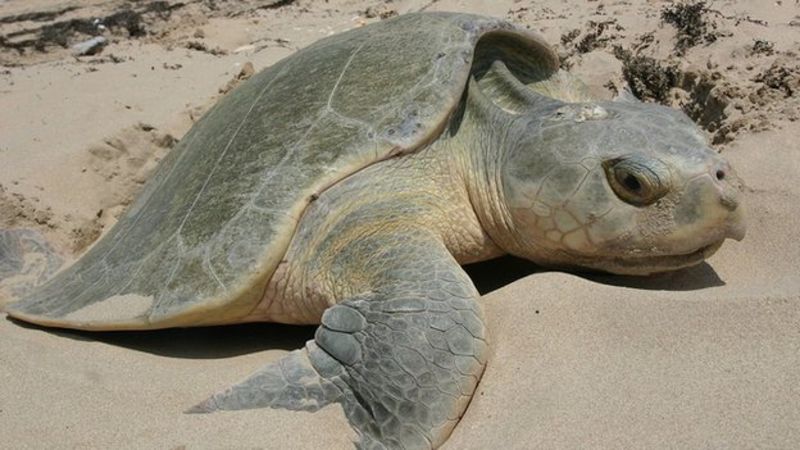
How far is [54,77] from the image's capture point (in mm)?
4965

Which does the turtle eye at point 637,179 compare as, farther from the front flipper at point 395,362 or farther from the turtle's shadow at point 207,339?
the turtle's shadow at point 207,339

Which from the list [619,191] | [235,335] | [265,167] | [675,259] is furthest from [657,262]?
[235,335]

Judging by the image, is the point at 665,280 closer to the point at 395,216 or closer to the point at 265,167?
the point at 395,216

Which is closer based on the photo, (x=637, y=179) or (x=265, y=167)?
(x=637, y=179)

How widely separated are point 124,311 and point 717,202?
1.65 meters

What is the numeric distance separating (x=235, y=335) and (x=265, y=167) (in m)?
0.55

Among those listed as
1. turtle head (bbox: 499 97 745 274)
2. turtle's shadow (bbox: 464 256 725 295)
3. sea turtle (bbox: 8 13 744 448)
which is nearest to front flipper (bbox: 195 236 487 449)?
sea turtle (bbox: 8 13 744 448)

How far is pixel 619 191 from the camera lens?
6.38ft

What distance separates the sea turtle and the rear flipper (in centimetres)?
38

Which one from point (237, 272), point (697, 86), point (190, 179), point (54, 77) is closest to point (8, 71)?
point (54, 77)

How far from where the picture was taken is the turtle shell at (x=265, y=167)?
82.9 inches

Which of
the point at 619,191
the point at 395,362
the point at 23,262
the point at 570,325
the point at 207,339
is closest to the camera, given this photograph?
the point at 395,362

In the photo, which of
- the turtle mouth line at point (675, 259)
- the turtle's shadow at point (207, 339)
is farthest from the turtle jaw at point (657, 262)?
the turtle's shadow at point (207, 339)

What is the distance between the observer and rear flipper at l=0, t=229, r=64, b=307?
2914 millimetres
